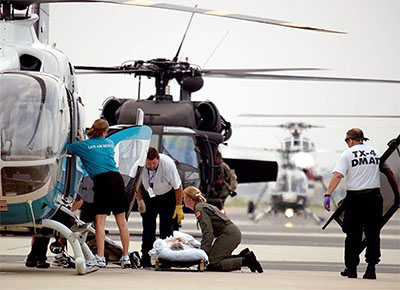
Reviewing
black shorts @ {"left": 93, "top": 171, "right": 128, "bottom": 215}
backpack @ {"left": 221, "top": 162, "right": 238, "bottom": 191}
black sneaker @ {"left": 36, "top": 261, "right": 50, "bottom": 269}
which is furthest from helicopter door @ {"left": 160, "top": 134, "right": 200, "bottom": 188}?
black shorts @ {"left": 93, "top": 171, "right": 128, "bottom": 215}

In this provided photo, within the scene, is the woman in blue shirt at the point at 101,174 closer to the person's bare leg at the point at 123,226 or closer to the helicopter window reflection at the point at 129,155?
the person's bare leg at the point at 123,226

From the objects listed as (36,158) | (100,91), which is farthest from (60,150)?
(100,91)

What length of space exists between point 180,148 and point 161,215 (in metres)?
8.30

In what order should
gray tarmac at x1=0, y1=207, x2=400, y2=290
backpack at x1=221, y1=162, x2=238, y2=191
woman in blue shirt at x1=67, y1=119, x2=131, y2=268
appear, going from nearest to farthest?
1. gray tarmac at x1=0, y1=207, x2=400, y2=290
2. woman in blue shirt at x1=67, y1=119, x2=131, y2=268
3. backpack at x1=221, y1=162, x2=238, y2=191

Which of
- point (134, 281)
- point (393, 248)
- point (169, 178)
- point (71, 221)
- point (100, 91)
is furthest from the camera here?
point (100, 91)

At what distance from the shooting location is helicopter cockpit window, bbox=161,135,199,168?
22.5 meters

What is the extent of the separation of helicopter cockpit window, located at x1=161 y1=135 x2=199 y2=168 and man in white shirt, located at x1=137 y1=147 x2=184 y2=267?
316 inches

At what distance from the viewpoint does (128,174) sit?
43.5 feet

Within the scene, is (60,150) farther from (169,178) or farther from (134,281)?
(169,178)

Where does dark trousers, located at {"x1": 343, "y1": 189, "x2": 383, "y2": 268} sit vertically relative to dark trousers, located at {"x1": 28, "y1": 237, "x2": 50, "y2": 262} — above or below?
above

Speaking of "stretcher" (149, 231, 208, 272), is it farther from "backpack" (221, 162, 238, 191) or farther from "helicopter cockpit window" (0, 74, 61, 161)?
"backpack" (221, 162, 238, 191)

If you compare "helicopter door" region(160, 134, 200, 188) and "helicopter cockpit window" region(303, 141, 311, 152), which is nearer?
"helicopter door" region(160, 134, 200, 188)

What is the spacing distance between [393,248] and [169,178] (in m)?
7.98

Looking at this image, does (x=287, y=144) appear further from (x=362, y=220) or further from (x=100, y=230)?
(x=100, y=230)
